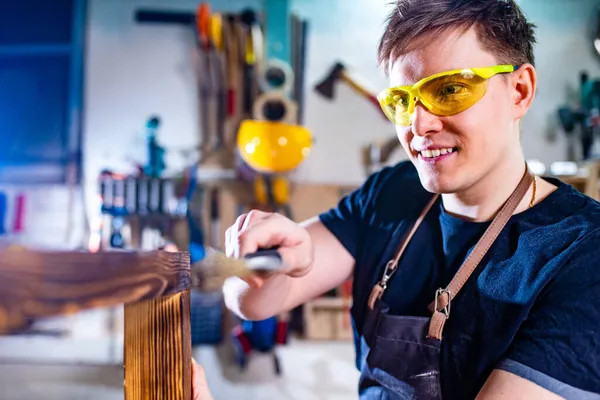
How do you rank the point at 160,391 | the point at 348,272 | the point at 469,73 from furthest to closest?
the point at 348,272 → the point at 469,73 → the point at 160,391

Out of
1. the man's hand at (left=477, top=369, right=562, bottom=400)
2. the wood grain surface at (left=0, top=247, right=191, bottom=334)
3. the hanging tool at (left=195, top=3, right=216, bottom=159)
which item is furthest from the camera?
the hanging tool at (left=195, top=3, right=216, bottom=159)

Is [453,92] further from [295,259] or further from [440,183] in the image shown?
[295,259]

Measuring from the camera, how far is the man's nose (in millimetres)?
1172

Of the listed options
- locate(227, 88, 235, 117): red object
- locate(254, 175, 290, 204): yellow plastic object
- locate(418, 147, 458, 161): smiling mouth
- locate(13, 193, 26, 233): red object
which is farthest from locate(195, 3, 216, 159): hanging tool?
locate(418, 147, 458, 161): smiling mouth


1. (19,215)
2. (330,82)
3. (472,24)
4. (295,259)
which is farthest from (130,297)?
(19,215)

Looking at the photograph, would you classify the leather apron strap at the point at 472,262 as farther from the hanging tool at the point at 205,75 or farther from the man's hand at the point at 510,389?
Result: the hanging tool at the point at 205,75

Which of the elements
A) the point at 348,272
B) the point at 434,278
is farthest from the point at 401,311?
the point at 348,272

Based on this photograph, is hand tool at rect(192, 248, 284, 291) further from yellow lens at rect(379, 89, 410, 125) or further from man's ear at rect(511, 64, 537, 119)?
man's ear at rect(511, 64, 537, 119)

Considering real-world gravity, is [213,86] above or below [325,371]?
above

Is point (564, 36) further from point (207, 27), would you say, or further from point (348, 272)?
point (348, 272)

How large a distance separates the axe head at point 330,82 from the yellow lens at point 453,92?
2.16 m

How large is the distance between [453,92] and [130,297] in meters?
0.83

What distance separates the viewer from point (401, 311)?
128 centimetres

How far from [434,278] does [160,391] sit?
0.71 meters
